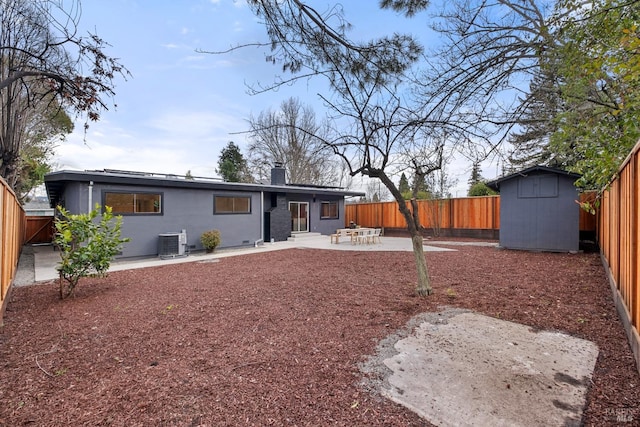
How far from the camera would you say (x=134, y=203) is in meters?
9.85

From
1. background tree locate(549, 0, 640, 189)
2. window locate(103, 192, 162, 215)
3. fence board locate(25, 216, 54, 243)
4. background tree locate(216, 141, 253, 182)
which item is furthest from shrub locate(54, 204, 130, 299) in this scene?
background tree locate(216, 141, 253, 182)

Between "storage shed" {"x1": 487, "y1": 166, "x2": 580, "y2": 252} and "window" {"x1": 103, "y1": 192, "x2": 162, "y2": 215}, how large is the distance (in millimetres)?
11152

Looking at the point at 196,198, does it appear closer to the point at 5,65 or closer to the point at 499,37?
the point at 5,65

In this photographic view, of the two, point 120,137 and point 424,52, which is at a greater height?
point 120,137

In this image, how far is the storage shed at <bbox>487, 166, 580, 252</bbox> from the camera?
31.0ft

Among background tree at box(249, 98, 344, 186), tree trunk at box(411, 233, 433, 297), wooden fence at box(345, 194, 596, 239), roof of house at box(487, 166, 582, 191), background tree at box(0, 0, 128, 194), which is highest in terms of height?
background tree at box(249, 98, 344, 186)

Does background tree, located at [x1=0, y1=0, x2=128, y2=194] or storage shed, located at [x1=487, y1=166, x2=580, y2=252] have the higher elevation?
background tree, located at [x1=0, y1=0, x2=128, y2=194]

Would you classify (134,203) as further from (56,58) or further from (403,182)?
(403,182)

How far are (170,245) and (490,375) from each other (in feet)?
32.0

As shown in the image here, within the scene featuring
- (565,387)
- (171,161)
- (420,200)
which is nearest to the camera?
(565,387)

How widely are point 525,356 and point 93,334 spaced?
443 cm

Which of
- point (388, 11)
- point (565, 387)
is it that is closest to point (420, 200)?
point (388, 11)

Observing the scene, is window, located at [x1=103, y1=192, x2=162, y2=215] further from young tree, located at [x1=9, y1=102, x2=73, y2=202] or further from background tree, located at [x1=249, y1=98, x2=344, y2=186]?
background tree, located at [x1=249, y1=98, x2=344, y2=186]

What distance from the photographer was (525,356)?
2.84 meters
